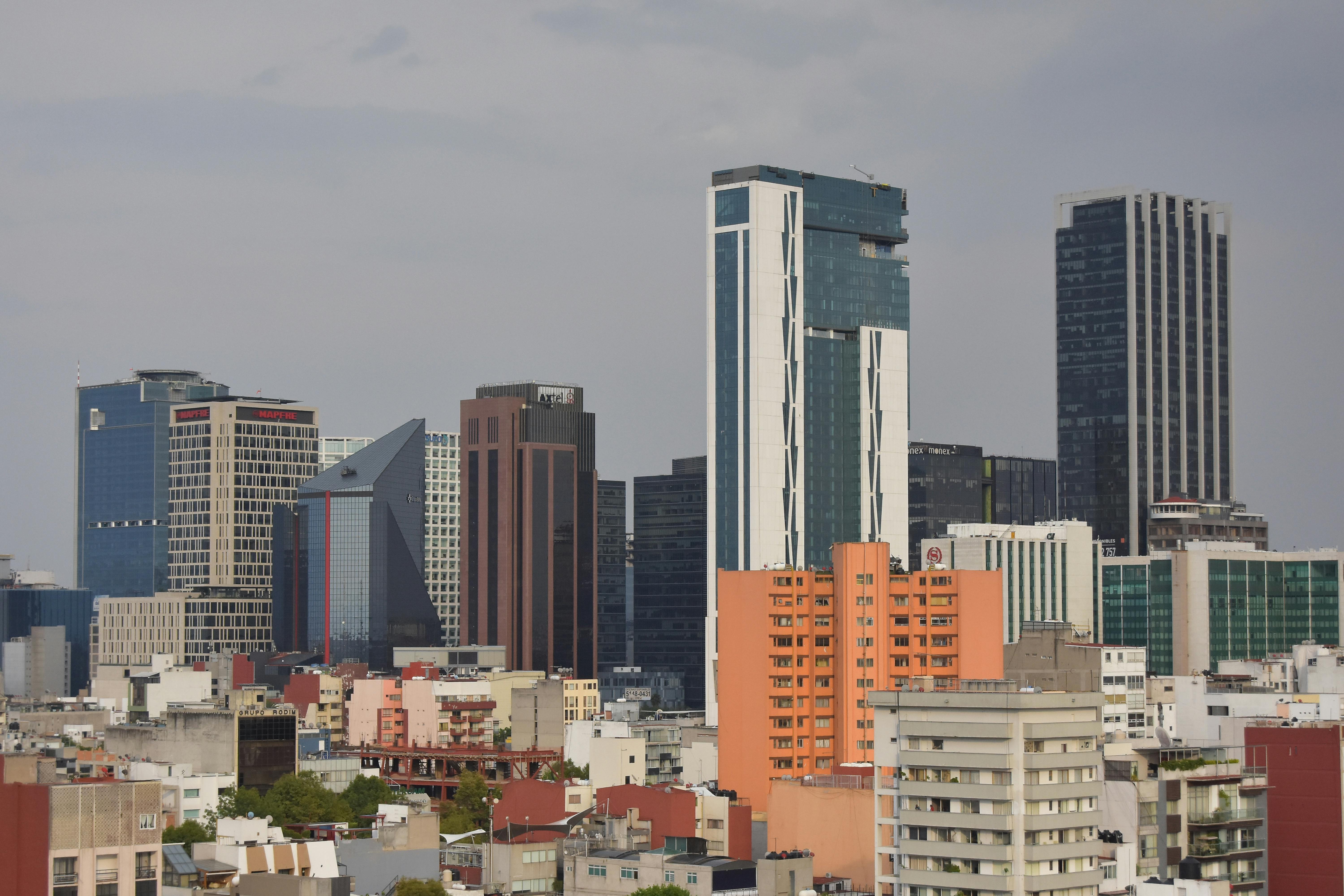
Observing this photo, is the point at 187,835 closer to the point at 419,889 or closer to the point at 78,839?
the point at 419,889

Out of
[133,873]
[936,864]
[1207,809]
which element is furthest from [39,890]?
[1207,809]

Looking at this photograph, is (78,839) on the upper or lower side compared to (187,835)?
upper

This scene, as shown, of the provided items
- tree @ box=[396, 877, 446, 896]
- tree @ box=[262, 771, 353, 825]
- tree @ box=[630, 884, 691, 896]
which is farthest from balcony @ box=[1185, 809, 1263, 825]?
tree @ box=[262, 771, 353, 825]

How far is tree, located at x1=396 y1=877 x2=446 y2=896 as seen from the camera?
12375 cm

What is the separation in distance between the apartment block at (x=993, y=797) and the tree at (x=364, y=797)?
8171 cm

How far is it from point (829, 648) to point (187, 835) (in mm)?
57663

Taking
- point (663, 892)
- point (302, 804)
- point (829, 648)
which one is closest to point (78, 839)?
point (663, 892)

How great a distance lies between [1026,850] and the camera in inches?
4240

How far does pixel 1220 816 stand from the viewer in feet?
394

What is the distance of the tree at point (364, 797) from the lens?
18900 cm

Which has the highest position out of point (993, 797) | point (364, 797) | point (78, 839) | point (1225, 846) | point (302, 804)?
point (993, 797)

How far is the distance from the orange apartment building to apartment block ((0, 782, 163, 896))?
7676 centimetres

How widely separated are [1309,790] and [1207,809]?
640cm

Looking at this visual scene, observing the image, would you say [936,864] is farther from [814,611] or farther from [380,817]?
[814,611]
